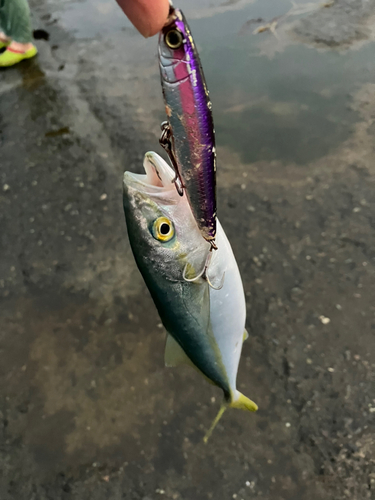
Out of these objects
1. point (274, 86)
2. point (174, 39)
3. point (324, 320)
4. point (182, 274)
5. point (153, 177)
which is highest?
point (174, 39)

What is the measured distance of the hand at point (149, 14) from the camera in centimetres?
79

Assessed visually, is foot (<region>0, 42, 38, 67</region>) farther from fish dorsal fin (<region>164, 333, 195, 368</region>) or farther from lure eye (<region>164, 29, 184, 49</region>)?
lure eye (<region>164, 29, 184, 49</region>)

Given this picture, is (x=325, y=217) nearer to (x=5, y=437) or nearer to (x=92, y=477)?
(x=92, y=477)

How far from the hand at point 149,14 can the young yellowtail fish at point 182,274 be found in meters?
0.38

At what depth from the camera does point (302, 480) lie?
6.84 ft

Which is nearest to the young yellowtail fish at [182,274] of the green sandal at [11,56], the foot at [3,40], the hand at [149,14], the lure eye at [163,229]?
the lure eye at [163,229]

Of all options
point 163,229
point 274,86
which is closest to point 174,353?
point 163,229

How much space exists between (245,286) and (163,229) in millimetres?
1698

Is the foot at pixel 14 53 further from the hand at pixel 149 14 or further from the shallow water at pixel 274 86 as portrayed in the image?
the hand at pixel 149 14

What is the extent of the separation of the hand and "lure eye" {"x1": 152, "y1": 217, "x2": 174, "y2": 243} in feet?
1.88

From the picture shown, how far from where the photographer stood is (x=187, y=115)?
2.77 ft

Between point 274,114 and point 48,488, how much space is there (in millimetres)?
4101

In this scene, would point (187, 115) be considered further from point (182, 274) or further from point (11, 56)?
point (11, 56)

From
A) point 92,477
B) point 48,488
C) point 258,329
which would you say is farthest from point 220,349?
point 48,488
